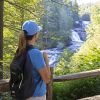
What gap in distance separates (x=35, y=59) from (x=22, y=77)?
0.27 meters

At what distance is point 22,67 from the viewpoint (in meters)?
3.84

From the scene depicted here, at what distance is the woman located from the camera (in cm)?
379

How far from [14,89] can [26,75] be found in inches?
8.5

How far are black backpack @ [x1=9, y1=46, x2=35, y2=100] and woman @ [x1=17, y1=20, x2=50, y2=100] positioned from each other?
0.16ft

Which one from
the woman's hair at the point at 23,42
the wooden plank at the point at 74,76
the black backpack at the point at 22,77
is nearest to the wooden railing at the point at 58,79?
the wooden plank at the point at 74,76

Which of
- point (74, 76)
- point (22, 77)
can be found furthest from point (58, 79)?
point (22, 77)

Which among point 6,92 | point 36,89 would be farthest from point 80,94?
point 36,89

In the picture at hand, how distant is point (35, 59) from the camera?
12.4 ft

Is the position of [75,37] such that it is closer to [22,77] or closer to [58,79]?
[58,79]

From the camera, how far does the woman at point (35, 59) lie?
379 cm

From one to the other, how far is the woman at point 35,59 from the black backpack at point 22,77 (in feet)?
0.16

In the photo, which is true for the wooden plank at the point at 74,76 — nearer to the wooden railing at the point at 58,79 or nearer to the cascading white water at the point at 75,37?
the wooden railing at the point at 58,79

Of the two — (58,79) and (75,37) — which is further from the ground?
(75,37)

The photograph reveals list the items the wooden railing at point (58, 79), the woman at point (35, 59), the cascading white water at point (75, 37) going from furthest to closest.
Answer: the cascading white water at point (75, 37) < the wooden railing at point (58, 79) < the woman at point (35, 59)
